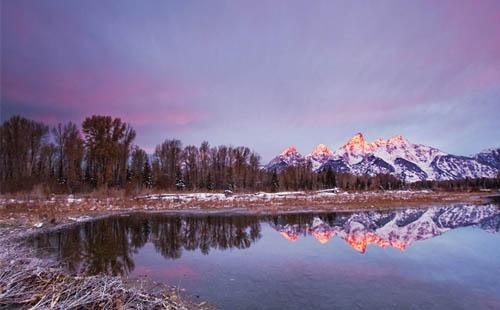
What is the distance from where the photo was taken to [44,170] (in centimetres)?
7044

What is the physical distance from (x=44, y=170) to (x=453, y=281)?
7638 centimetres

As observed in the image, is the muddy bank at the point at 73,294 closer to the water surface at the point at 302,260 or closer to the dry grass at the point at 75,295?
the dry grass at the point at 75,295

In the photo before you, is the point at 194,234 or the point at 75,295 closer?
the point at 75,295

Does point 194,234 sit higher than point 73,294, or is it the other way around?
point 73,294

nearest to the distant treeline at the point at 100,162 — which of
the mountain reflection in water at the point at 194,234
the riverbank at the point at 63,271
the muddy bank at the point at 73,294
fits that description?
the riverbank at the point at 63,271

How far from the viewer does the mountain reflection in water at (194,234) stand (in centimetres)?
1544

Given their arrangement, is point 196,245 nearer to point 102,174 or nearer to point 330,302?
point 330,302

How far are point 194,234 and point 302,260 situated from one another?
9263 mm

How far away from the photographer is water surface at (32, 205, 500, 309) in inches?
382

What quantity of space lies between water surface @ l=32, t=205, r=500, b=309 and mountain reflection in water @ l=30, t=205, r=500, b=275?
6 cm

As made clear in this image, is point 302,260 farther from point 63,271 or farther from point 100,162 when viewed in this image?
point 100,162

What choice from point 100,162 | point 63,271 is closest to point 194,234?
point 63,271

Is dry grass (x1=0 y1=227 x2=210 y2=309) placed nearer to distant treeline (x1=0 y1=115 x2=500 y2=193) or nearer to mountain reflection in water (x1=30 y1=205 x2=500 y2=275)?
mountain reflection in water (x1=30 y1=205 x2=500 y2=275)

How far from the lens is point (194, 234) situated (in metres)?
21.7
